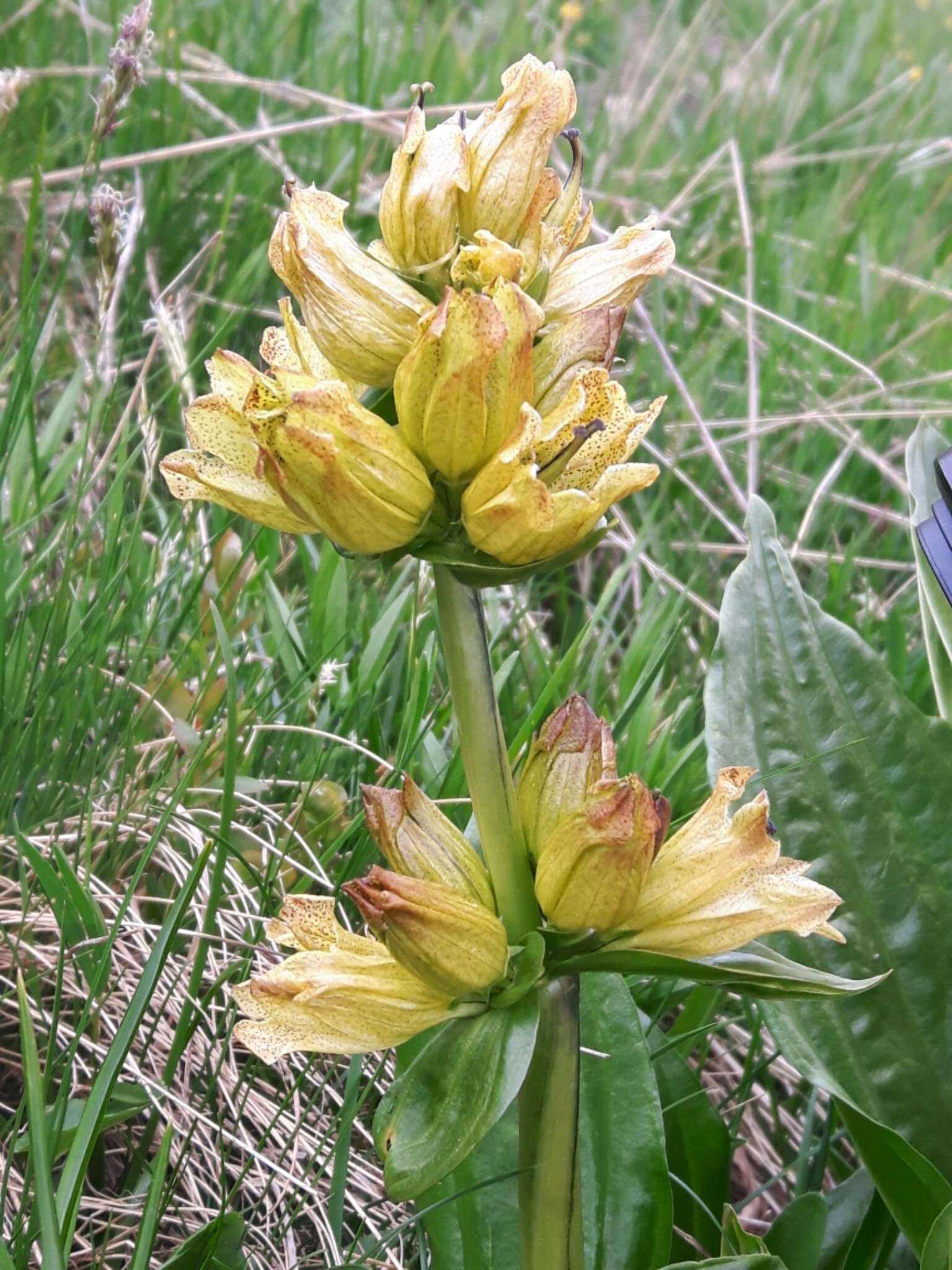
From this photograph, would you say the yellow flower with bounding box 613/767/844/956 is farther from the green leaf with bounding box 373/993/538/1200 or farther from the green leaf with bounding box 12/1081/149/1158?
the green leaf with bounding box 12/1081/149/1158

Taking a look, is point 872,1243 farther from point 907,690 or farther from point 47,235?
point 47,235

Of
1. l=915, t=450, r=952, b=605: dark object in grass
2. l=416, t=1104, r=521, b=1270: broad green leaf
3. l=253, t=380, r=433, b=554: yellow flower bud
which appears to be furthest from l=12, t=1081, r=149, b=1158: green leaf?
l=915, t=450, r=952, b=605: dark object in grass

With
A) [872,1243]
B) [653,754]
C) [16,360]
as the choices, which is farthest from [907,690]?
[16,360]

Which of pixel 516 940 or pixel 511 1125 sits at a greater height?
pixel 516 940

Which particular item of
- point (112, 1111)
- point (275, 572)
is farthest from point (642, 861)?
point (275, 572)

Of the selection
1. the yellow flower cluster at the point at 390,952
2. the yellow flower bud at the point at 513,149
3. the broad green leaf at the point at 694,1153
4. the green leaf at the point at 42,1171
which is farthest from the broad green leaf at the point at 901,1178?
the yellow flower bud at the point at 513,149

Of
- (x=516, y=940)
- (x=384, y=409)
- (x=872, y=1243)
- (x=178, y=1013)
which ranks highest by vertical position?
(x=384, y=409)
